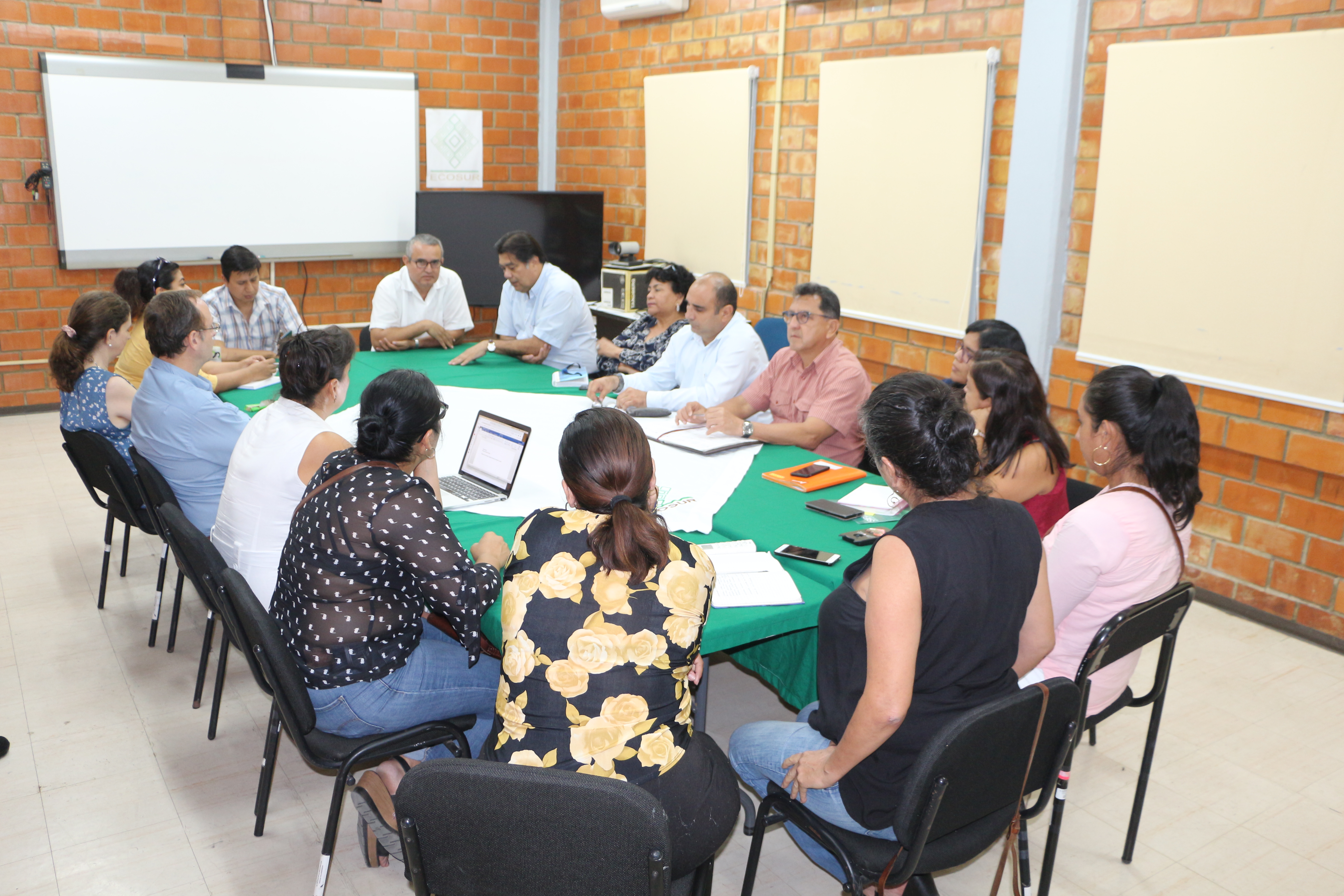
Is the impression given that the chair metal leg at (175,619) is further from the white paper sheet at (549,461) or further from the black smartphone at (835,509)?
the black smartphone at (835,509)

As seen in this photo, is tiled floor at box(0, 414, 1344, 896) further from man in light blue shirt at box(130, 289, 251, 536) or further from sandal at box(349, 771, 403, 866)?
man in light blue shirt at box(130, 289, 251, 536)

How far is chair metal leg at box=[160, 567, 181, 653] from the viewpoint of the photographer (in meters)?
3.23

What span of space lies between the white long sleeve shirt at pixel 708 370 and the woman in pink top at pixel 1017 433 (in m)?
1.39

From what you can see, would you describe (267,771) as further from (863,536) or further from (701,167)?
(701,167)

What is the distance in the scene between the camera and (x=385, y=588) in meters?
1.97

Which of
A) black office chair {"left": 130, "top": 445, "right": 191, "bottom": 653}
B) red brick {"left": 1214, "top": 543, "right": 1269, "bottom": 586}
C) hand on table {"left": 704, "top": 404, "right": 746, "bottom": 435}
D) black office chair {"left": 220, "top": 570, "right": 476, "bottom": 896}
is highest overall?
hand on table {"left": 704, "top": 404, "right": 746, "bottom": 435}

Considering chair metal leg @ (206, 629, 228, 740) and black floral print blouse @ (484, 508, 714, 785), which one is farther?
chair metal leg @ (206, 629, 228, 740)

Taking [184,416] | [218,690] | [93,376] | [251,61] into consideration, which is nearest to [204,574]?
[218,690]

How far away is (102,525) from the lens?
4.41 meters

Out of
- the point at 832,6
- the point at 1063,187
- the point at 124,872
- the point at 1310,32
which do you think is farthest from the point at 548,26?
the point at 124,872

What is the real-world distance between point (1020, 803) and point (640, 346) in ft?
10.9

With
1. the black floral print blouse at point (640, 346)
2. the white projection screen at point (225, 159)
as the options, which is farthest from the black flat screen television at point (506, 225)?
the black floral print blouse at point (640, 346)

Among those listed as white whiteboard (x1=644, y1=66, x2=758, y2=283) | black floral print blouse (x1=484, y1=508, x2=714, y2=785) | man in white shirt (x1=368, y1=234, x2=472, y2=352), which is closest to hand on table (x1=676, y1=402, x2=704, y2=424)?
black floral print blouse (x1=484, y1=508, x2=714, y2=785)

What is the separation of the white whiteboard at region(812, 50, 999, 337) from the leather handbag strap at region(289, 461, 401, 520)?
3.13 m
